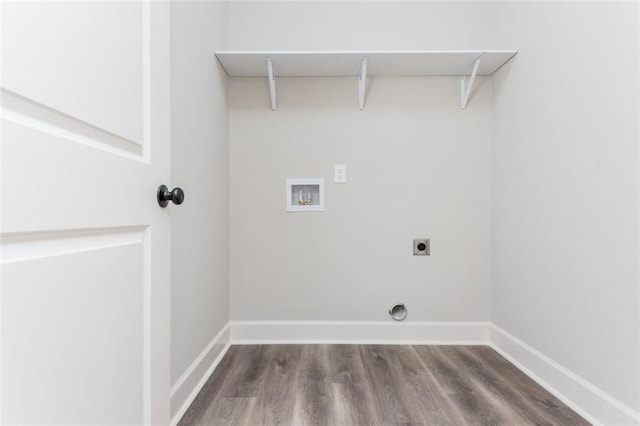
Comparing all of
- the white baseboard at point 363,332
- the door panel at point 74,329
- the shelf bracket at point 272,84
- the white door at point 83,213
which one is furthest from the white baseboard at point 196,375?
the shelf bracket at point 272,84

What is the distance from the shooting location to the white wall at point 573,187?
1170 millimetres

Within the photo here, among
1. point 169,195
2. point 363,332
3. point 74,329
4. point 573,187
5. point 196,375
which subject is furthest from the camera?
point 363,332

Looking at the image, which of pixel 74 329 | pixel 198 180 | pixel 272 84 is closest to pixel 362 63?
pixel 272 84

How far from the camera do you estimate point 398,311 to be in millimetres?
2094

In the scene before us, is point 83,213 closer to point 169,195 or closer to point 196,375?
point 169,195

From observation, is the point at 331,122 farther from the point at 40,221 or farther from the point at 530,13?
the point at 40,221

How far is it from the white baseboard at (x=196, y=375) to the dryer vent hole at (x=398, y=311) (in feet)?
3.31

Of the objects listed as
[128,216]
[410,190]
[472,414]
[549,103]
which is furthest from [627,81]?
[128,216]

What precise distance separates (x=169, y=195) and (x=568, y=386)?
67.7 inches

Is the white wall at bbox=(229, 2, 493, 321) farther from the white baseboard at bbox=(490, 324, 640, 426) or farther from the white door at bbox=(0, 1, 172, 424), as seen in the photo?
the white door at bbox=(0, 1, 172, 424)

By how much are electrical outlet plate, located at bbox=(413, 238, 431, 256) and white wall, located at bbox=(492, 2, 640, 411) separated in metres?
0.41

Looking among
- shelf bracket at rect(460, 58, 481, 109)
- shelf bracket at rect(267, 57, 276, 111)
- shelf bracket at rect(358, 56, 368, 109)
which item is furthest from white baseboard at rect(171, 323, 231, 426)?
shelf bracket at rect(460, 58, 481, 109)

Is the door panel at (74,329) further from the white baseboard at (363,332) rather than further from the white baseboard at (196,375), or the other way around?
the white baseboard at (363,332)

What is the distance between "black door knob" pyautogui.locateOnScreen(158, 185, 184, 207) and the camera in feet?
2.86
